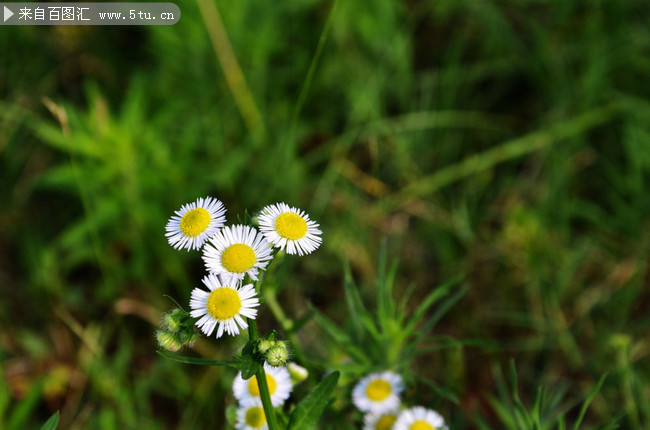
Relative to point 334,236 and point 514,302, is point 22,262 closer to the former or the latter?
point 334,236

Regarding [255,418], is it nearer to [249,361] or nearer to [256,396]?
[256,396]

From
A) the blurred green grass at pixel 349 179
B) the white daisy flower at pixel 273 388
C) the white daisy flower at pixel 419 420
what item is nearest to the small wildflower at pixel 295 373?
the white daisy flower at pixel 273 388

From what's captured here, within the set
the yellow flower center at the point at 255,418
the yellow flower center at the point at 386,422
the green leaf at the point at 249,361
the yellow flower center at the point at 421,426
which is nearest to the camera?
the green leaf at the point at 249,361

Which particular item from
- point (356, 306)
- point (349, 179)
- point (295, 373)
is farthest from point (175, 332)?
point (349, 179)

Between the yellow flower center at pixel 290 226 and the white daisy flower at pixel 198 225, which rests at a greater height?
the yellow flower center at pixel 290 226

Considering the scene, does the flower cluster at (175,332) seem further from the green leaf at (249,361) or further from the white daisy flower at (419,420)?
the white daisy flower at (419,420)

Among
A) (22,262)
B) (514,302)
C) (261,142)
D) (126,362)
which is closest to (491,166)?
(514,302)

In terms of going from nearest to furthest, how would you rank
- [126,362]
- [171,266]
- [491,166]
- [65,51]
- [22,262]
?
[126,362] < [171,266] < [22,262] < [491,166] < [65,51]
